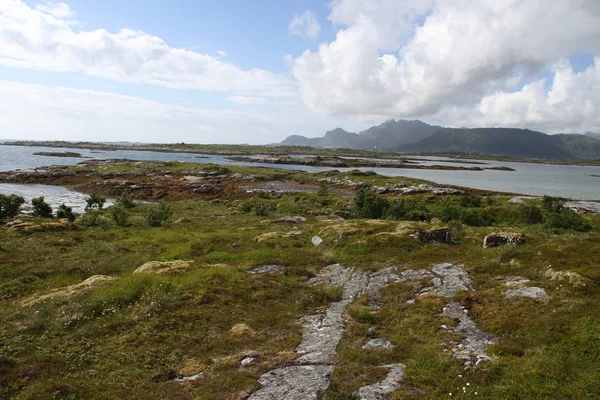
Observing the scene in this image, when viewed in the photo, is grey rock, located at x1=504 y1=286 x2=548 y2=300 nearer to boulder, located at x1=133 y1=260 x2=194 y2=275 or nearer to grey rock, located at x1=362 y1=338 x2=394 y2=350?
grey rock, located at x1=362 y1=338 x2=394 y2=350

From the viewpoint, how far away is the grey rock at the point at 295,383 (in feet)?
34.8


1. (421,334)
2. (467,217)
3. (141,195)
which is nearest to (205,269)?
(421,334)

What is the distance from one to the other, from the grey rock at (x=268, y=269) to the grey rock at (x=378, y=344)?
1239 centimetres

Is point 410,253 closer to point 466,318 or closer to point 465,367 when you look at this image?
point 466,318

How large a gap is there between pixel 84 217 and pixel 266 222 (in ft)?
79.7

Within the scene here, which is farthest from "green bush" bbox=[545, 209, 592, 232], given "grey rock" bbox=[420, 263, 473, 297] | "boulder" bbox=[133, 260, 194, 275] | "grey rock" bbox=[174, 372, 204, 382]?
"grey rock" bbox=[174, 372, 204, 382]

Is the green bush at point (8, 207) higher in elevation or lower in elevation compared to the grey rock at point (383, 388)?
lower

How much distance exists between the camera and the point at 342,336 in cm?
1510

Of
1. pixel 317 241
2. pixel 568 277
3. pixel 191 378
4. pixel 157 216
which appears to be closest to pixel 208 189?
Answer: pixel 157 216

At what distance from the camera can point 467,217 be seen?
51.1 m

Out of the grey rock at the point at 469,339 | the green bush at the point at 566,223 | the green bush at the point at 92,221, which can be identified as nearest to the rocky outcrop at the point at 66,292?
the grey rock at the point at 469,339

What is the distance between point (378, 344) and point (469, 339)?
3577 mm

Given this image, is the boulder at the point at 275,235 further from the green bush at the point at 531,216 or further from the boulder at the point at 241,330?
the green bush at the point at 531,216

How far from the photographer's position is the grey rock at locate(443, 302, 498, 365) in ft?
40.2
